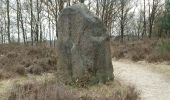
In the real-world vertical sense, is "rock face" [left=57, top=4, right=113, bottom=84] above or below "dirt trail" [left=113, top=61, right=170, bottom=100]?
above

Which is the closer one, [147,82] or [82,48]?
[82,48]

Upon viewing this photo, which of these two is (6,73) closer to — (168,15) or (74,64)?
(74,64)

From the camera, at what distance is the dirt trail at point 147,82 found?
348 inches

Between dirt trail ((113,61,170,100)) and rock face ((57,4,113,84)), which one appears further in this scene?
rock face ((57,4,113,84))

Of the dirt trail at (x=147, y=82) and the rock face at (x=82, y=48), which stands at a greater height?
the rock face at (x=82, y=48)

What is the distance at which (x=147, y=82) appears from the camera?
11.0 m

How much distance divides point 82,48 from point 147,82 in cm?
266

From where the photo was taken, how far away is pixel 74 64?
33.2ft

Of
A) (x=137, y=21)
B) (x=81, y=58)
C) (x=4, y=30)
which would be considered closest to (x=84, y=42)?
(x=81, y=58)

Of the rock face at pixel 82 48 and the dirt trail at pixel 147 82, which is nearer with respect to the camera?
the dirt trail at pixel 147 82

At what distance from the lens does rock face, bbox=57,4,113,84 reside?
9938mm

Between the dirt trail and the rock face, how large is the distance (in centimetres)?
117

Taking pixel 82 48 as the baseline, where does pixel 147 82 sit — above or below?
below

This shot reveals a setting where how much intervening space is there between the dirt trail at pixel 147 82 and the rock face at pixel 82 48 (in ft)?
3.82
